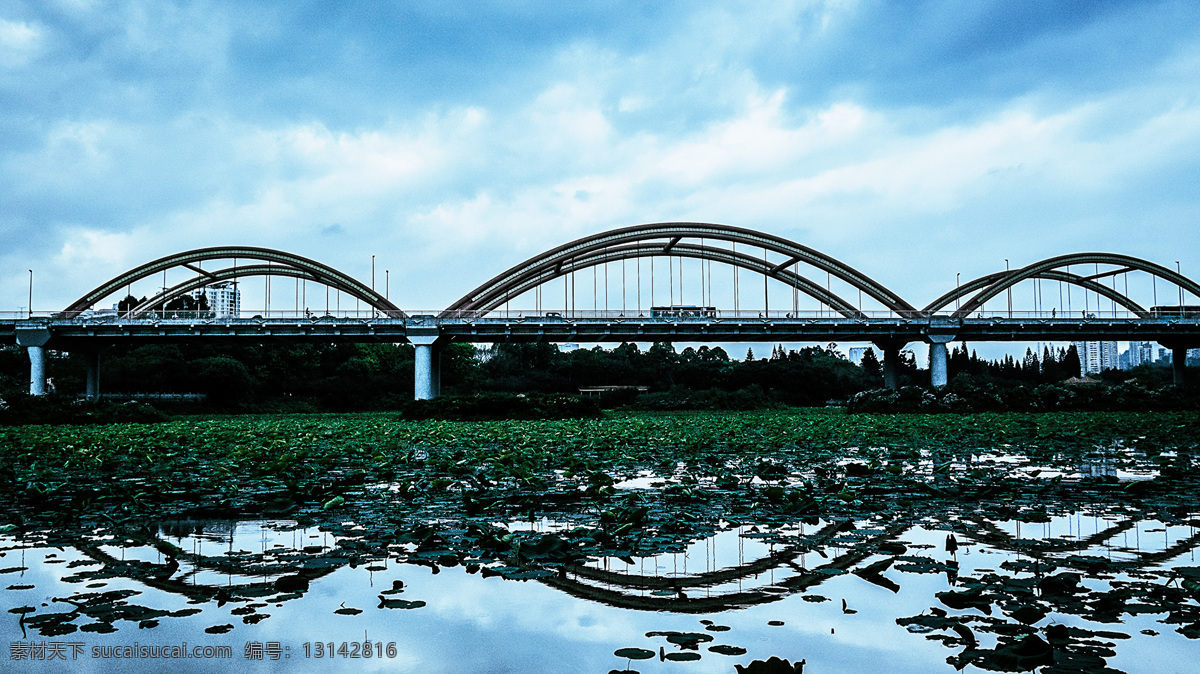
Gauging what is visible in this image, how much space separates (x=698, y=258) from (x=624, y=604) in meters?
60.1

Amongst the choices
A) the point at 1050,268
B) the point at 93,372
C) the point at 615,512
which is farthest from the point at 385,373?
the point at 615,512

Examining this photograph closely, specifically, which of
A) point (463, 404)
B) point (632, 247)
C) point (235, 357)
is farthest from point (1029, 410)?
point (235, 357)

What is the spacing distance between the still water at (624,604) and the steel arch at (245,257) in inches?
2172

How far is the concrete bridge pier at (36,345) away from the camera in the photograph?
5178 cm

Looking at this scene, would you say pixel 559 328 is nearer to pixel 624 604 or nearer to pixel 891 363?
pixel 891 363

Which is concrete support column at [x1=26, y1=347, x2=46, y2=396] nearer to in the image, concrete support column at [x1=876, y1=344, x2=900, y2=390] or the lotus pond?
the lotus pond

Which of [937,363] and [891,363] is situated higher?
[891,363]

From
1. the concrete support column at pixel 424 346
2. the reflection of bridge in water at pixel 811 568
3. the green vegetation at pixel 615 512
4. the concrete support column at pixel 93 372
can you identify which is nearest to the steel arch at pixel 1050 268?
the concrete support column at pixel 424 346

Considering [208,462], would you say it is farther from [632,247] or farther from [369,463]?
[632,247]

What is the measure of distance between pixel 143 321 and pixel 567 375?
44791 mm

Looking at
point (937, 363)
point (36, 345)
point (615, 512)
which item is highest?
point (36, 345)

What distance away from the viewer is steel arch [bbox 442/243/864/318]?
6072 centimetres

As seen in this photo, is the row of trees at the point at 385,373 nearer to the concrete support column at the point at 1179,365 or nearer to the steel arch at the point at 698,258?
the steel arch at the point at 698,258

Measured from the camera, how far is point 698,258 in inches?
2480
